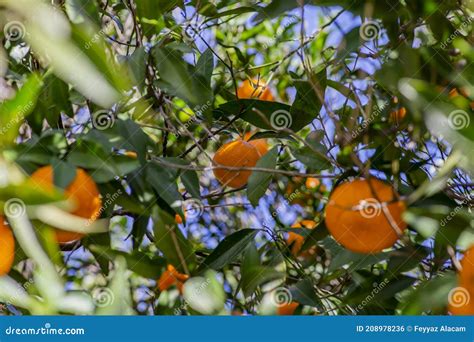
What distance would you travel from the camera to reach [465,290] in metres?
1.16

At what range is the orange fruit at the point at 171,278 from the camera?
1369 mm

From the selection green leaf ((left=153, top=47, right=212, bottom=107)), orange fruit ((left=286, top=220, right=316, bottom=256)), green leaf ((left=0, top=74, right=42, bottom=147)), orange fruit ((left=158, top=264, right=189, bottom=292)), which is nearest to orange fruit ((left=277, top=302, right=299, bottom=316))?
orange fruit ((left=286, top=220, right=316, bottom=256))

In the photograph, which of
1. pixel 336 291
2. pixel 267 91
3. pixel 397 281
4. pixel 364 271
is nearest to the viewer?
pixel 397 281

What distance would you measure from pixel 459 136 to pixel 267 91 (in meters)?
0.98

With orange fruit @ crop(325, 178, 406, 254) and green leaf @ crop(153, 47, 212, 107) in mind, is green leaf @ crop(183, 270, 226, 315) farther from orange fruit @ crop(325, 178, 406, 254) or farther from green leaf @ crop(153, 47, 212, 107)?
green leaf @ crop(153, 47, 212, 107)

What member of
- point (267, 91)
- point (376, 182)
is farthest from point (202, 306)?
point (267, 91)

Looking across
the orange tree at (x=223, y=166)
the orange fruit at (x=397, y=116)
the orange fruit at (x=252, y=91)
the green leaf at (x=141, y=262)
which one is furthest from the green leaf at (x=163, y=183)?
the orange fruit at (x=252, y=91)

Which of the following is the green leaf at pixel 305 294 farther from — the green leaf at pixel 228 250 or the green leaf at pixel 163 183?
the green leaf at pixel 163 183

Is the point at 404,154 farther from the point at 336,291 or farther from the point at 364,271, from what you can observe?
the point at 336,291

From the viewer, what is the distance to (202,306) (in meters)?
1.21

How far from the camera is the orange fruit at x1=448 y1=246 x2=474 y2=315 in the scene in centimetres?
115

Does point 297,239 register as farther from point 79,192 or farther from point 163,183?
point 79,192

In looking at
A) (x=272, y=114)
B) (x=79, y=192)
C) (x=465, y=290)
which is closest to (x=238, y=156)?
(x=272, y=114)

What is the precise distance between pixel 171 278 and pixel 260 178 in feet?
0.89
